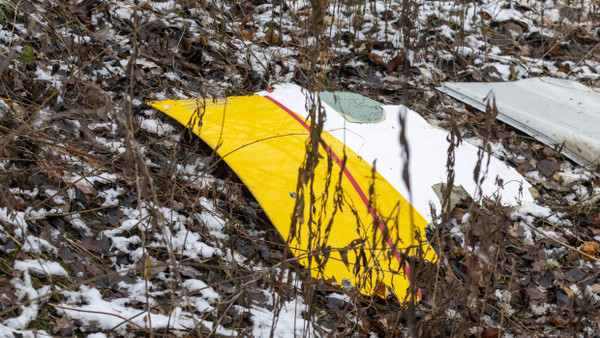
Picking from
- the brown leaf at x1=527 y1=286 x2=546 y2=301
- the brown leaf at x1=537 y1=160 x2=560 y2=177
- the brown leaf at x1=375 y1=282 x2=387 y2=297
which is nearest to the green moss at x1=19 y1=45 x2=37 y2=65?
the brown leaf at x1=375 y1=282 x2=387 y2=297

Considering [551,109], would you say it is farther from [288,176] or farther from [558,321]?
[288,176]

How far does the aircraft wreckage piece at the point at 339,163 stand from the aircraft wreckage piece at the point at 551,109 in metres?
0.65

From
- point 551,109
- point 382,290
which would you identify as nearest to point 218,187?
point 382,290

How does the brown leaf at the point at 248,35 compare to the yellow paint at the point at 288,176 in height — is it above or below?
above

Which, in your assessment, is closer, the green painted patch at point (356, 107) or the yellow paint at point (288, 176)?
the yellow paint at point (288, 176)

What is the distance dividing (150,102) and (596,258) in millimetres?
2368

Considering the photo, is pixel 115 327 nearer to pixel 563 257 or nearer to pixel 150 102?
pixel 150 102

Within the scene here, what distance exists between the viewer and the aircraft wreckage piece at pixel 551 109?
3.56 m

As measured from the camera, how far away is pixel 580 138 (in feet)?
11.7

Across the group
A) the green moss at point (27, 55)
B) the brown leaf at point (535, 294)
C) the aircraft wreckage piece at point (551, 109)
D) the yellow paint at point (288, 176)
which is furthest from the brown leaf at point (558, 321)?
the green moss at point (27, 55)

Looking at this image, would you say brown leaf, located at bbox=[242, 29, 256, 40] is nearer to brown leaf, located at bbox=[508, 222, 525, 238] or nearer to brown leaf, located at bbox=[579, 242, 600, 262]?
brown leaf, located at bbox=[508, 222, 525, 238]

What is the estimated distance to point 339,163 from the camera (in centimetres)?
268

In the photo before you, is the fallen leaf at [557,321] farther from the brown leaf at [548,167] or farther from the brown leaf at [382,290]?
the brown leaf at [548,167]

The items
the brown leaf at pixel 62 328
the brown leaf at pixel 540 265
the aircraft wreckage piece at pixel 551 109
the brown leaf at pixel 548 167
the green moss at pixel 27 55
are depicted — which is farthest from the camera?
the aircraft wreckage piece at pixel 551 109
